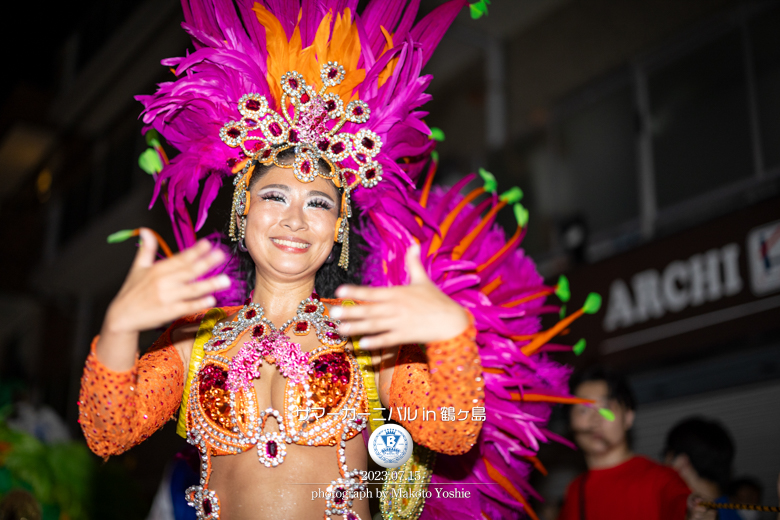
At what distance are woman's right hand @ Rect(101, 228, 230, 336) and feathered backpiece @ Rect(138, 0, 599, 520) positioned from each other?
2.06ft

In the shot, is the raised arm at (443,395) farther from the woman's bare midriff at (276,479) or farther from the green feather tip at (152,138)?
the green feather tip at (152,138)

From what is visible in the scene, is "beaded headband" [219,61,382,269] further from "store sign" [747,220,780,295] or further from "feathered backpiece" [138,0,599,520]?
"store sign" [747,220,780,295]

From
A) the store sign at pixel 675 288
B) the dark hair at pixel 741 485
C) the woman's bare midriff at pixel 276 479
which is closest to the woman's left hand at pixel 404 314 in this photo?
the woman's bare midriff at pixel 276 479

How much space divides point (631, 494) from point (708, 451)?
2.07 feet

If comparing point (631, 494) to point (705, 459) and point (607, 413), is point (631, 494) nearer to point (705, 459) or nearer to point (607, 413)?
point (705, 459)

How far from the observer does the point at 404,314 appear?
158cm

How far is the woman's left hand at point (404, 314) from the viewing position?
1548mm

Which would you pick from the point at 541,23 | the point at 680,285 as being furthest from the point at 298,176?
the point at 541,23

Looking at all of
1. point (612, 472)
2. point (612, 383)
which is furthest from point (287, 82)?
point (612, 472)

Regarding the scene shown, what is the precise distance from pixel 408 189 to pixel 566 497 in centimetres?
207

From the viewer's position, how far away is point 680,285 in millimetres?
5645

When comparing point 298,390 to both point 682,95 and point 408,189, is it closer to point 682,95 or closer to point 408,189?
point 408,189

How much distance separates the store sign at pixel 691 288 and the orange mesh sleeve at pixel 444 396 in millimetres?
4045

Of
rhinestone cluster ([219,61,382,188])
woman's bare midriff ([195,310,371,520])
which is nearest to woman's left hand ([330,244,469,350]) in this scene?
woman's bare midriff ([195,310,371,520])
